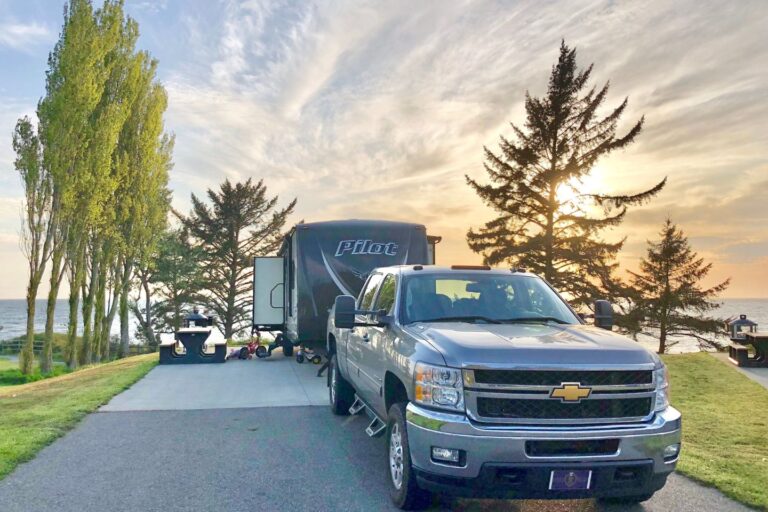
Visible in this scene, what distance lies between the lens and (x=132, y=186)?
102 feet

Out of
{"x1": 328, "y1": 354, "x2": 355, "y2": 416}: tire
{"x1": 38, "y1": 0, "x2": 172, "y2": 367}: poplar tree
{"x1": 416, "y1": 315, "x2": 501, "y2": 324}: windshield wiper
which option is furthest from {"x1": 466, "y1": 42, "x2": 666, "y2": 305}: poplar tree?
{"x1": 416, "y1": 315, "x2": 501, "y2": 324}: windshield wiper

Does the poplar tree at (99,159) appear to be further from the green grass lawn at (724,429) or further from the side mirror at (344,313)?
the green grass lawn at (724,429)

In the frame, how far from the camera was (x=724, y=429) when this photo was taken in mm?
8766

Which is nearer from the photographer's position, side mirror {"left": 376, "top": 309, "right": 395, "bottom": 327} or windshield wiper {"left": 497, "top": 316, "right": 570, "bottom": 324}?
windshield wiper {"left": 497, "top": 316, "right": 570, "bottom": 324}

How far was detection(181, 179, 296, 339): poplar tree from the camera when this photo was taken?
4566cm

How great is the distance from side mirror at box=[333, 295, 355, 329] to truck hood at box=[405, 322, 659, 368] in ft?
3.84

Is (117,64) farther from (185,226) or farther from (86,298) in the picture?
(185,226)

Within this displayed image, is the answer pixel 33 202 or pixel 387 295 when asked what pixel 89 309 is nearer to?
pixel 33 202

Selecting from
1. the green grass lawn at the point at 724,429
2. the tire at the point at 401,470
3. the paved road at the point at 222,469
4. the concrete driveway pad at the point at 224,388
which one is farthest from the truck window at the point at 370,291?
the green grass lawn at the point at 724,429

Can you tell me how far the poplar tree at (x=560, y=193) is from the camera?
2983cm

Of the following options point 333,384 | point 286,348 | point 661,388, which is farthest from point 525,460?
point 286,348

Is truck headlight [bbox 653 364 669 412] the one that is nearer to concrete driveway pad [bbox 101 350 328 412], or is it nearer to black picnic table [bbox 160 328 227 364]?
concrete driveway pad [bbox 101 350 328 412]

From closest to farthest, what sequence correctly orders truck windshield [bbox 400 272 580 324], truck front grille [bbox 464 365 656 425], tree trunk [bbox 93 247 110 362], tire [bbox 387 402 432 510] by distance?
truck front grille [bbox 464 365 656 425] < tire [bbox 387 402 432 510] < truck windshield [bbox 400 272 580 324] < tree trunk [bbox 93 247 110 362]

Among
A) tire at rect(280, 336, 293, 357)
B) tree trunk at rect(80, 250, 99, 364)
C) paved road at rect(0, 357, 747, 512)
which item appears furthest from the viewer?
tree trunk at rect(80, 250, 99, 364)
